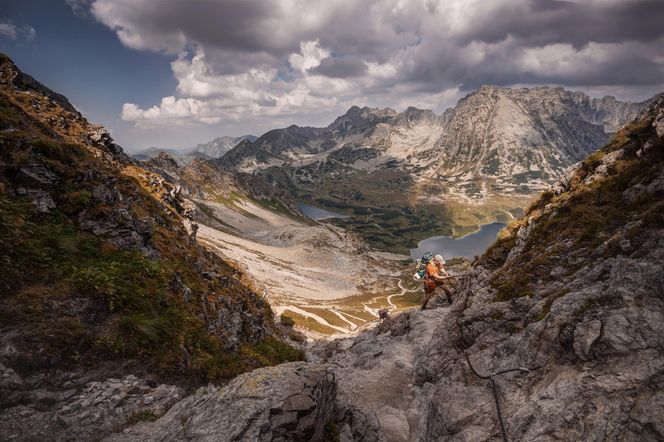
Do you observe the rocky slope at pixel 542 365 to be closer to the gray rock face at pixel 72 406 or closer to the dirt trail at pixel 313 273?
the gray rock face at pixel 72 406

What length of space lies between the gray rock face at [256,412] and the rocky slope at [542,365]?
0.14 ft

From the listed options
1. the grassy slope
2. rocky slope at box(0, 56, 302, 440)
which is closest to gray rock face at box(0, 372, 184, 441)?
rocky slope at box(0, 56, 302, 440)

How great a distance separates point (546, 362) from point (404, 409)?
962 centimetres

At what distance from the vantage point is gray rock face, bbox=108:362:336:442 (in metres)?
10.7

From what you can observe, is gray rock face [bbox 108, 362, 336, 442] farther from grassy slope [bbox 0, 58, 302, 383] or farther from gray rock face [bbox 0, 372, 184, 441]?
grassy slope [bbox 0, 58, 302, 383]

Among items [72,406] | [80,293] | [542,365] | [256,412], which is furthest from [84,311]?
[542,365]

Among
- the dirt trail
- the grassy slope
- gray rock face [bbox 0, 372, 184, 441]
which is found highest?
the grassy slope

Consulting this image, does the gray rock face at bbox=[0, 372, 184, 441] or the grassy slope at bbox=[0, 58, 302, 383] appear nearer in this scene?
the gray rock face at bbox=[0, 372, 184, 441]

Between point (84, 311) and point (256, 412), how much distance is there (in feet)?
30.8

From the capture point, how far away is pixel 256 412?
433 inches

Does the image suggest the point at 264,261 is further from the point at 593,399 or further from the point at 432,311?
the point at 593,399

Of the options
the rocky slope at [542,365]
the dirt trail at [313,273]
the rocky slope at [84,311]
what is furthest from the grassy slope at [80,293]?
the dirt trail at [313,273]

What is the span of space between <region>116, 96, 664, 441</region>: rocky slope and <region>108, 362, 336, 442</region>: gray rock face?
4 cm

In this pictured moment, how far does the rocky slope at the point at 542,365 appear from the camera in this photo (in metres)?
9.38
